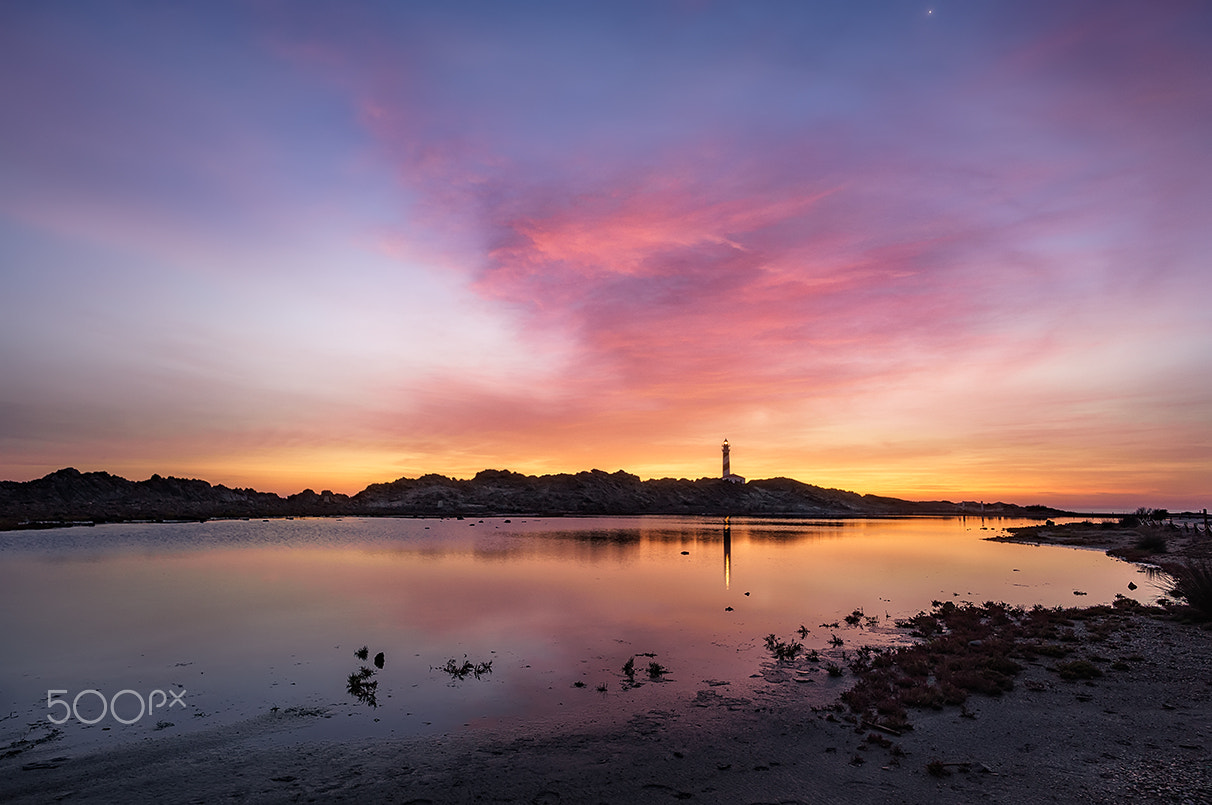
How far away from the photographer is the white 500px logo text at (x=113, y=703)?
594 inches

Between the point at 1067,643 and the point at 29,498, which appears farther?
the point at 29,498

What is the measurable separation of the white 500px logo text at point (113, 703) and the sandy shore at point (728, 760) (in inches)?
89.9

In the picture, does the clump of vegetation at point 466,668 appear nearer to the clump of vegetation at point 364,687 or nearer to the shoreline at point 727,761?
the clump of vegetation at point 364,687

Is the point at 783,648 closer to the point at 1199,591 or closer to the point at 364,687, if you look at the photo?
the point at 364,687

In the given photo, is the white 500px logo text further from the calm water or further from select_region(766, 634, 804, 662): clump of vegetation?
select_region(766, 634, 804, 662): clump of vegetation

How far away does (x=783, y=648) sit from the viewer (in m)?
22.0

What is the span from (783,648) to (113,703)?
72.4 feet

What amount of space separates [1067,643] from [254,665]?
100 feet

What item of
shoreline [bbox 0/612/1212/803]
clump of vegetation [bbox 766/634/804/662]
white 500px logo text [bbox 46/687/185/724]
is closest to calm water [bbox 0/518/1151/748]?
white 500px logo text [bbox 46/687/185/724]

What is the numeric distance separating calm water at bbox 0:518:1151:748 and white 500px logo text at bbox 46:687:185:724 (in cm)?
14

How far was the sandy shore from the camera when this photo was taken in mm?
10844

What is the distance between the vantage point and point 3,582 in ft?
122

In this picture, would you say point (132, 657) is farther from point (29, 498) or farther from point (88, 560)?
point (29, 498)

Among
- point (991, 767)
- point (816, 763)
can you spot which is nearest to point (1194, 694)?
point (991, 767)
